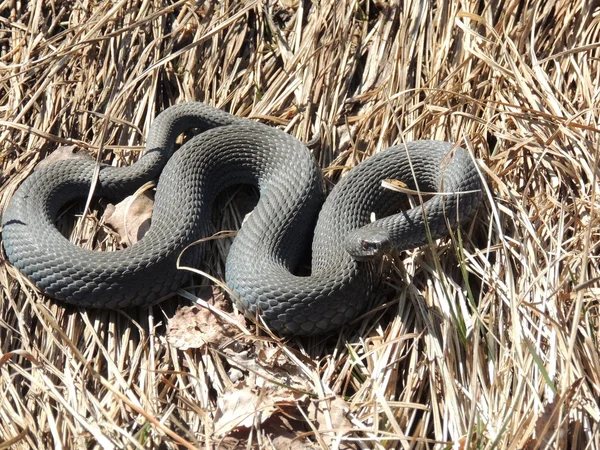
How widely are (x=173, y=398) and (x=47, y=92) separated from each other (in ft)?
11.9

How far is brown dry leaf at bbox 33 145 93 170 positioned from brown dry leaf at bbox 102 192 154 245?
2.25 feet

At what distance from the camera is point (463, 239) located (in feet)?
20.4

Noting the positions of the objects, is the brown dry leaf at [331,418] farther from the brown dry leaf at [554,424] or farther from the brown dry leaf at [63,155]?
the brown dry leaf at [63,155]

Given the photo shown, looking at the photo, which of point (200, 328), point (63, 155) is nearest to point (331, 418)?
point (200, 328)

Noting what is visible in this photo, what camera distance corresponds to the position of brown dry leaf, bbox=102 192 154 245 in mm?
6555

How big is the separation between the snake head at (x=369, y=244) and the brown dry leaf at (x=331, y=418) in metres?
1.22

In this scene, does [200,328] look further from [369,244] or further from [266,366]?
[369,244]

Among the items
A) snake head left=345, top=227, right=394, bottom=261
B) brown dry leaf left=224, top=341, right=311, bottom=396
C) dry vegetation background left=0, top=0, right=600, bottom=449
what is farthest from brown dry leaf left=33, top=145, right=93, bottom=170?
snake head left=345, top=227, right=394, bottom=261

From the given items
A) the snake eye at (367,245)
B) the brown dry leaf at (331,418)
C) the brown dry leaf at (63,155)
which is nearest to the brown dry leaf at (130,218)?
the brown dry leaf at (63,155)

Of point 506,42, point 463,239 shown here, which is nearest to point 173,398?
point 463,239

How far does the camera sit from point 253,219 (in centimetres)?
649

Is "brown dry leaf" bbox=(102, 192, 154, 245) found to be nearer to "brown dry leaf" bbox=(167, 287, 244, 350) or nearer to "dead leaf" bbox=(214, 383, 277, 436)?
"brown dry leaf" bbox=(167, 287, 244, 350)

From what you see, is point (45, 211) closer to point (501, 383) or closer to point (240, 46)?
point (240, 46)

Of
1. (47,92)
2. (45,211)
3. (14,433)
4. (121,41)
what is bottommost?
(14,433)
